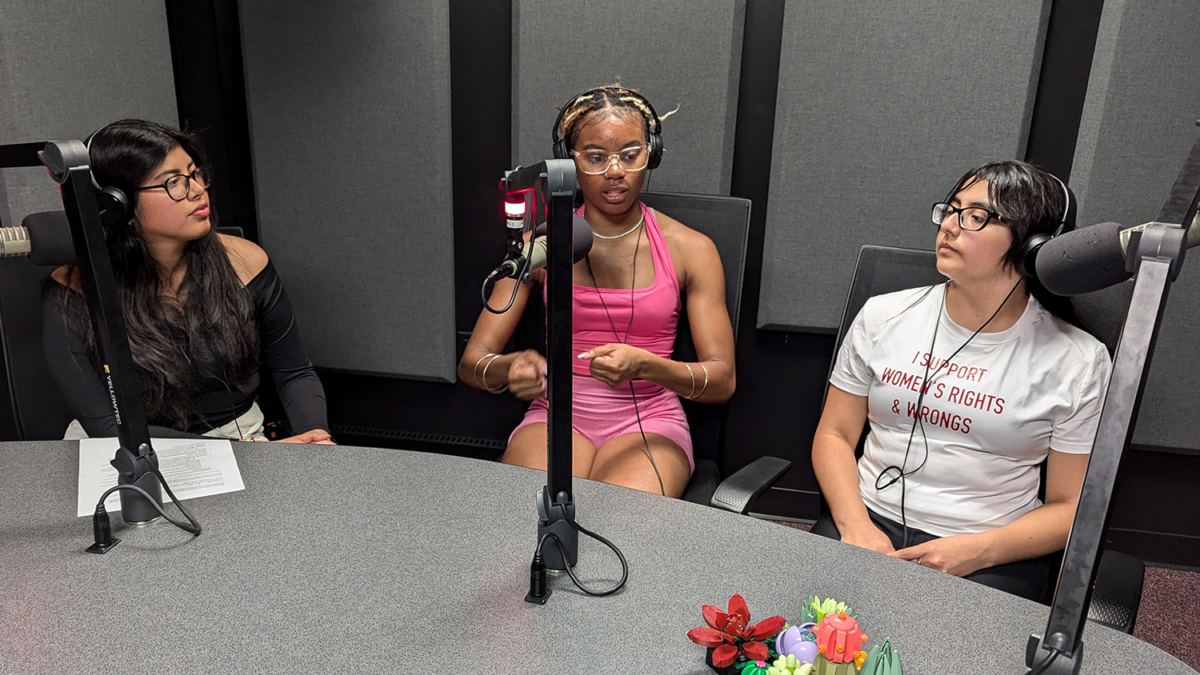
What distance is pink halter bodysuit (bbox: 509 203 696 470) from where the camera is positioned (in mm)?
1761

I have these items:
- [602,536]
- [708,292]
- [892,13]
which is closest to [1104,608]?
[602,536]

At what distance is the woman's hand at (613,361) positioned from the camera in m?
1.49

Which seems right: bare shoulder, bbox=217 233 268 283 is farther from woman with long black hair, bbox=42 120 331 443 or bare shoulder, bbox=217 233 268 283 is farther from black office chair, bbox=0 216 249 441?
black office chair, bbox=0 216 249 441

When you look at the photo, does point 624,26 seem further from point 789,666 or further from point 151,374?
point 789,666

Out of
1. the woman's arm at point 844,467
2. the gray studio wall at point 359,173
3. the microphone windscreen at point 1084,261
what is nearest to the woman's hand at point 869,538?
the woman's arm at point 844,467

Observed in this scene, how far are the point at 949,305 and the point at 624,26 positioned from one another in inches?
45.2

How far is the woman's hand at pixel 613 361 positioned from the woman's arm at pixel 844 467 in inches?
14.7

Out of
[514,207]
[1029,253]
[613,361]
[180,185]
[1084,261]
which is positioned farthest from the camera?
[180,185]

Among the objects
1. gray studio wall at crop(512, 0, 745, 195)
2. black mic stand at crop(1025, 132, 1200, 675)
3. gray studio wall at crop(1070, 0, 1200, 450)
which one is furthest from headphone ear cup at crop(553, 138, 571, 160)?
gray studio wall at crop(1070, 0, 1200, 450)

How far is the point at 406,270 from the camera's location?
2.46 m

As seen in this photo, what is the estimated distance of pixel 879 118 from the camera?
208 centimetres

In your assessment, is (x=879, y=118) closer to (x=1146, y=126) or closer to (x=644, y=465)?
(x=1146, y=126)

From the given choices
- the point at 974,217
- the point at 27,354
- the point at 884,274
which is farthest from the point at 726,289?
the point at 27,354

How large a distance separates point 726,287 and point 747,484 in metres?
0.56
